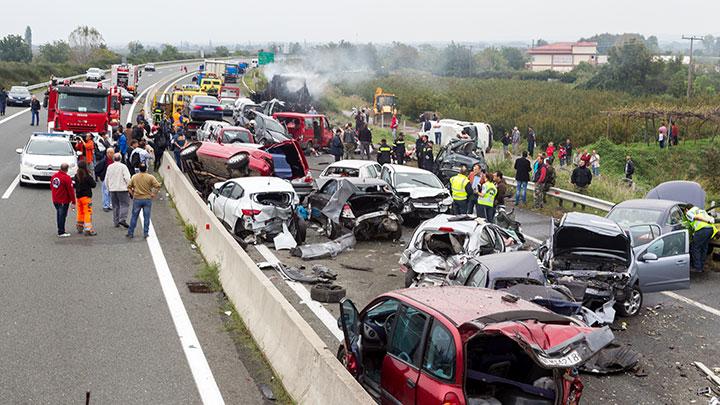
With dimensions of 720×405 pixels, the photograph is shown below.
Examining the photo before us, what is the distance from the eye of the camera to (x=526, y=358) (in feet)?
24.7

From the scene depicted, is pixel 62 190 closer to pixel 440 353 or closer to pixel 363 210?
pixel 363 210

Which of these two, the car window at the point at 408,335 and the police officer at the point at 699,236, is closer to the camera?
the car window at the point at 408,335

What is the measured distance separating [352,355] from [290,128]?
29.3 meters

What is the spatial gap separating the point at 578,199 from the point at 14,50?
379 ft

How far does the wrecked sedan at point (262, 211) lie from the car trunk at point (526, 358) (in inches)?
→ 436

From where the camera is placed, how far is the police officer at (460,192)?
2062cm

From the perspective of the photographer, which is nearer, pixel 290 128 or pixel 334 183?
pixel 334 183

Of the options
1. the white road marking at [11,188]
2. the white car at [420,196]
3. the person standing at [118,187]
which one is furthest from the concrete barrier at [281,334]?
the white road marking at [11,188]

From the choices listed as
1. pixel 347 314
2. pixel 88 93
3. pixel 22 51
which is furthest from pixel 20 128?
pixel 22 51

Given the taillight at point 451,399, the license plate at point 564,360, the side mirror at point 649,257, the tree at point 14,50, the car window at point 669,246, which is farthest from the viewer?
the tree at point 14,50

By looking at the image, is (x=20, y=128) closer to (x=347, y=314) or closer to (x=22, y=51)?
(x=347, y=314)

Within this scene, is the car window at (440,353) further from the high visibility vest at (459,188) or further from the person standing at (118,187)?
the high visibility vest at (459,188)

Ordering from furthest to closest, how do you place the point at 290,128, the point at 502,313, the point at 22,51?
the point at 22,51
the point at 290,128
the point at 502,313

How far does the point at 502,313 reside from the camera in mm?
7609
